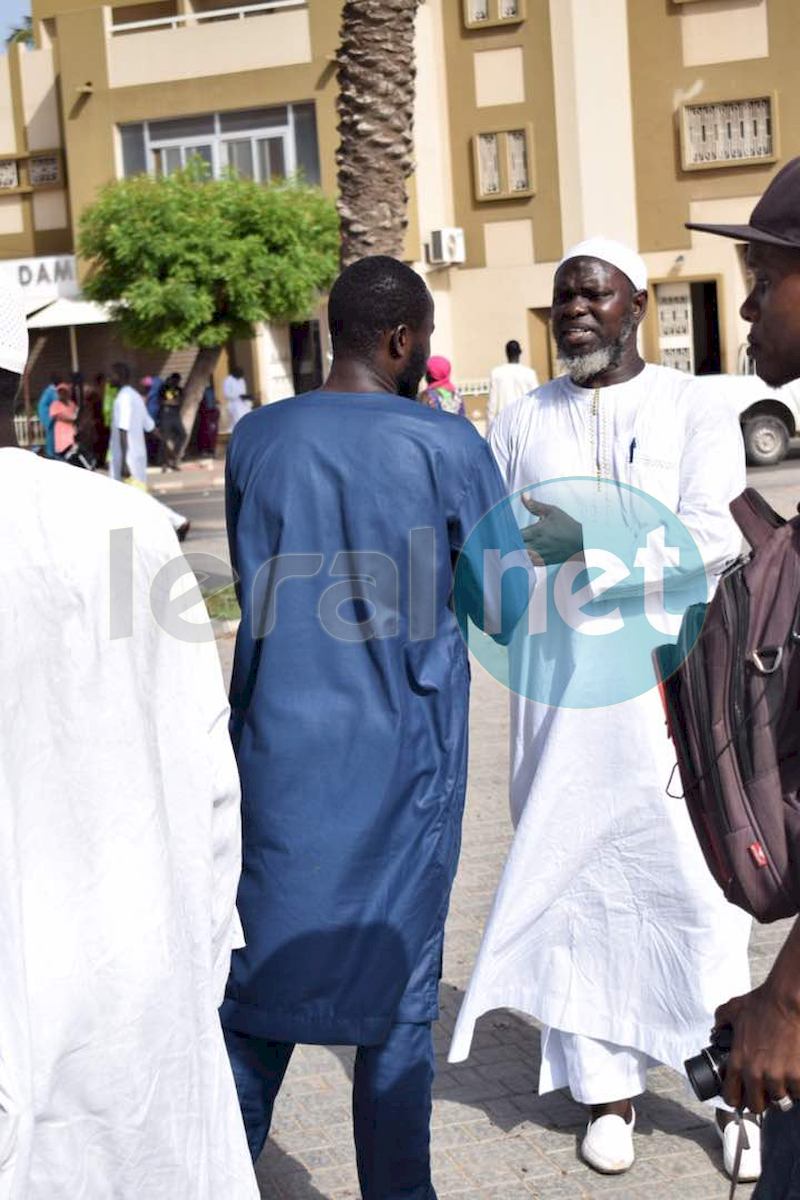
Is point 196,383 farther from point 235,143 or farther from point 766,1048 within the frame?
point 766,1048

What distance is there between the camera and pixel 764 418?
2142 cm

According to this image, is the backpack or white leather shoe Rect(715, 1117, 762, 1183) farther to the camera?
white leather shoe Rect(715, 1117, 762, 1183)

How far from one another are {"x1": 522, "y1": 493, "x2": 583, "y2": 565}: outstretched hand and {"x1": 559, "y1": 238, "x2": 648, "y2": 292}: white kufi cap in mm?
648

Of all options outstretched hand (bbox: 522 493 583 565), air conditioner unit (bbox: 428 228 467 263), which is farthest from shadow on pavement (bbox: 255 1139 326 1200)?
air conditioner unit (bbox: 428 228 467 263)

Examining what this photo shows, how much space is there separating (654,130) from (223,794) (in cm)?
3380

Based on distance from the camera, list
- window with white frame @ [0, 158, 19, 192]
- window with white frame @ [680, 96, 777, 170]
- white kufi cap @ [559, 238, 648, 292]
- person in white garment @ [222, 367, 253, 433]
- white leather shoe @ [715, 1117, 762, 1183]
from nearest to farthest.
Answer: white leather shoe @ [715, 1117, 762, 1183] → white kufi cap @ [559, 238, 648, 292] → person in white garment @ [222, 367, 253, 433] → window with white frame @ [680, 96, 777, 170] → window with white frame @ [0, 158, 19, 192]

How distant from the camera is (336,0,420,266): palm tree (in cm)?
1195

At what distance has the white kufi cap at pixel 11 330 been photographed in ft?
7.61

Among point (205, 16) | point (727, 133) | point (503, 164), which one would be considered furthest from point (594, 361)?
point (205, 16)

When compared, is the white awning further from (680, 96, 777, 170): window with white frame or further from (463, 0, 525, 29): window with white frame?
(680, 96, 777, 170): window with white frame

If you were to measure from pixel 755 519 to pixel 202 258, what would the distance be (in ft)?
94.0

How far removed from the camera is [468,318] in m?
35.8

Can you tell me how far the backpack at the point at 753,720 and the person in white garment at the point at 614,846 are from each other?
175 cm

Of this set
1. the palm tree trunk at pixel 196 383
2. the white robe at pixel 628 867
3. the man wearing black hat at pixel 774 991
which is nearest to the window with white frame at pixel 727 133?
the palm tree trunk at pixel 196 383
